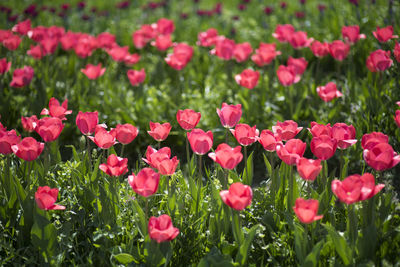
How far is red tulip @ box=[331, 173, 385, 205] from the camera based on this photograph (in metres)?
1.59

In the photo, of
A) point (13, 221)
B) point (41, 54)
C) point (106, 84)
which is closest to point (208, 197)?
point (13, 221)

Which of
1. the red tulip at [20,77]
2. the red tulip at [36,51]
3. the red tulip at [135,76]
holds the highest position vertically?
the red tulip at [20,77]

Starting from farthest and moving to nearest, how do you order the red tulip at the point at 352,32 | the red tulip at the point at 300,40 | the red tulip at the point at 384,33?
the red tulip at the point at 300,40 → the red tulip at the point at 352,32 → the red tulip at the point at 384,33

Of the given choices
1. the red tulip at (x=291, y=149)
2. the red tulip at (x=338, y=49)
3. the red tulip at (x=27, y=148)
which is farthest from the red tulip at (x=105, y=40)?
the red tulip at (x=291, y=149)

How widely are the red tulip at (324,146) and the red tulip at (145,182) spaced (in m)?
0.65

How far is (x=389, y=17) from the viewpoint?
154 inches

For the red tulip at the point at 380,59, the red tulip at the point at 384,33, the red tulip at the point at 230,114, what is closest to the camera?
the red tulip at the point at 230,114

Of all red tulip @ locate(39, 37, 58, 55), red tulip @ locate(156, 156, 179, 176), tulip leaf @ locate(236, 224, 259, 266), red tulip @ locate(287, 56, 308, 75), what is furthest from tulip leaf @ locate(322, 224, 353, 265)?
red tulip @ locate(39, 37, 58, 55)

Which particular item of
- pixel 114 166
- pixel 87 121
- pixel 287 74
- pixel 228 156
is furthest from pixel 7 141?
pixel 287 74

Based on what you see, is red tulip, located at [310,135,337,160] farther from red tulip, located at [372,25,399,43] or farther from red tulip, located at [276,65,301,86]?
red tulip, located at [372,25,399,43]

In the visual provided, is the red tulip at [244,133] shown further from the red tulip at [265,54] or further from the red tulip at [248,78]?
the red tulip at [265,54]

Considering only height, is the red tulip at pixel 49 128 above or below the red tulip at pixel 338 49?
above

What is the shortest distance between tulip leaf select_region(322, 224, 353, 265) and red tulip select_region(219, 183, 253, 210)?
0.32 metres

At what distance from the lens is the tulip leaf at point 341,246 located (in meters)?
1.67
